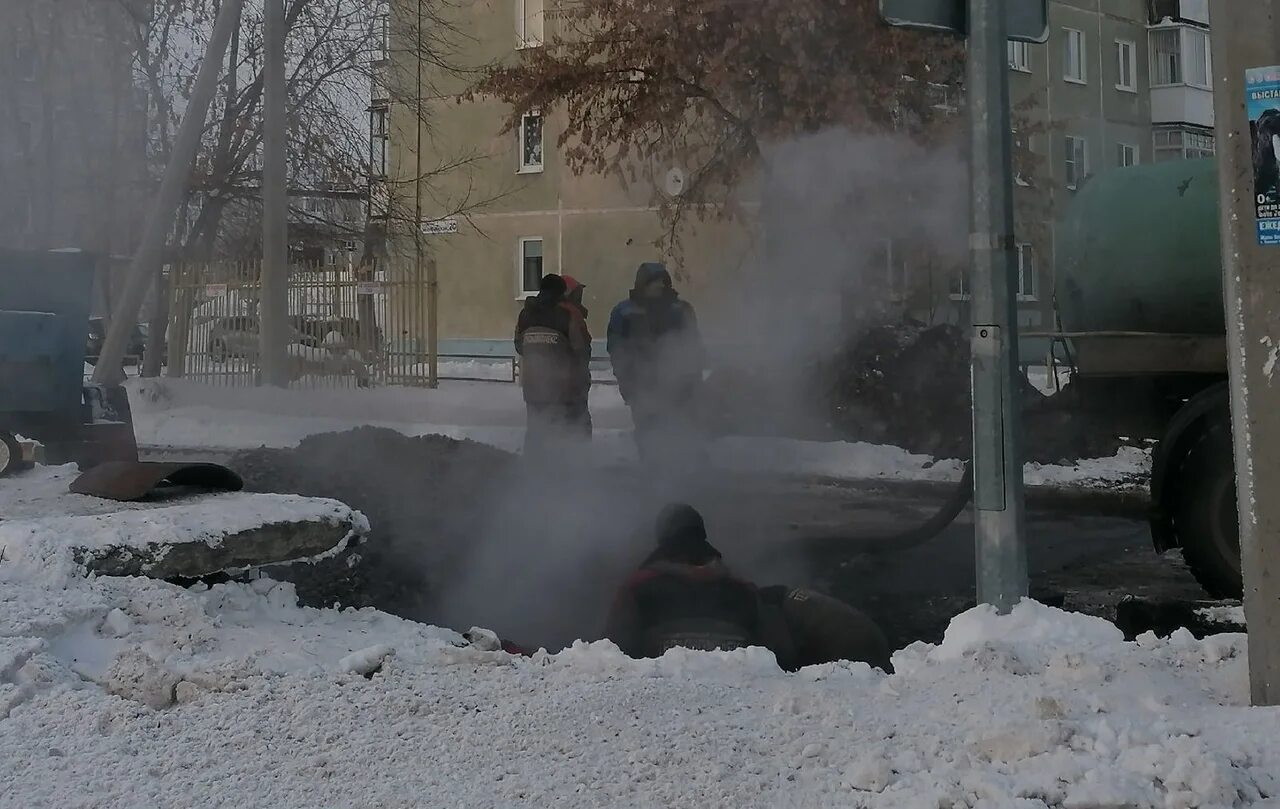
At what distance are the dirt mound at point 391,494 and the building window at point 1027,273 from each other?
3.40 metres

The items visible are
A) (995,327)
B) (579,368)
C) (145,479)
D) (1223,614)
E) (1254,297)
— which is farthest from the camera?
(579,368)

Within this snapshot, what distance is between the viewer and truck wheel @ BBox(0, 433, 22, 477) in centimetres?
605

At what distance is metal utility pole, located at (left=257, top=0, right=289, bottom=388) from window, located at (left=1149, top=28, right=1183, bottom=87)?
20.9m

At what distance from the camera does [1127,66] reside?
27250mm

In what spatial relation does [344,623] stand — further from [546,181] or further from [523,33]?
[546,181]

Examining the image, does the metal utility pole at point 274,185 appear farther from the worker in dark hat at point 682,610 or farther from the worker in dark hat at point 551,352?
the worker in dark hat at point 682,610

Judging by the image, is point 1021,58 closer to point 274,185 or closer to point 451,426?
point 451,426

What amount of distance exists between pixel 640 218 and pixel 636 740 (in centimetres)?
2133

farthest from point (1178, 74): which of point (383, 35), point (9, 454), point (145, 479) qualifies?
point (145, 479)

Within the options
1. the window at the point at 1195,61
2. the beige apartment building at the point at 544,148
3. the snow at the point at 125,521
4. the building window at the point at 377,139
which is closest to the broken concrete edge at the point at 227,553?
the snow at the point at 125,521

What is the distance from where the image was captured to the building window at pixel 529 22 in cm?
1700

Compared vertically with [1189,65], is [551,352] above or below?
below

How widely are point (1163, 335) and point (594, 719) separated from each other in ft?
11.5

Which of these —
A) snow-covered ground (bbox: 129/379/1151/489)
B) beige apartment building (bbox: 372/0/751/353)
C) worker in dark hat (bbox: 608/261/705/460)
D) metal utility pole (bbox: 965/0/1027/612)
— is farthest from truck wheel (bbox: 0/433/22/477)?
beige apartment building (bbox: 372/0/751/353)
